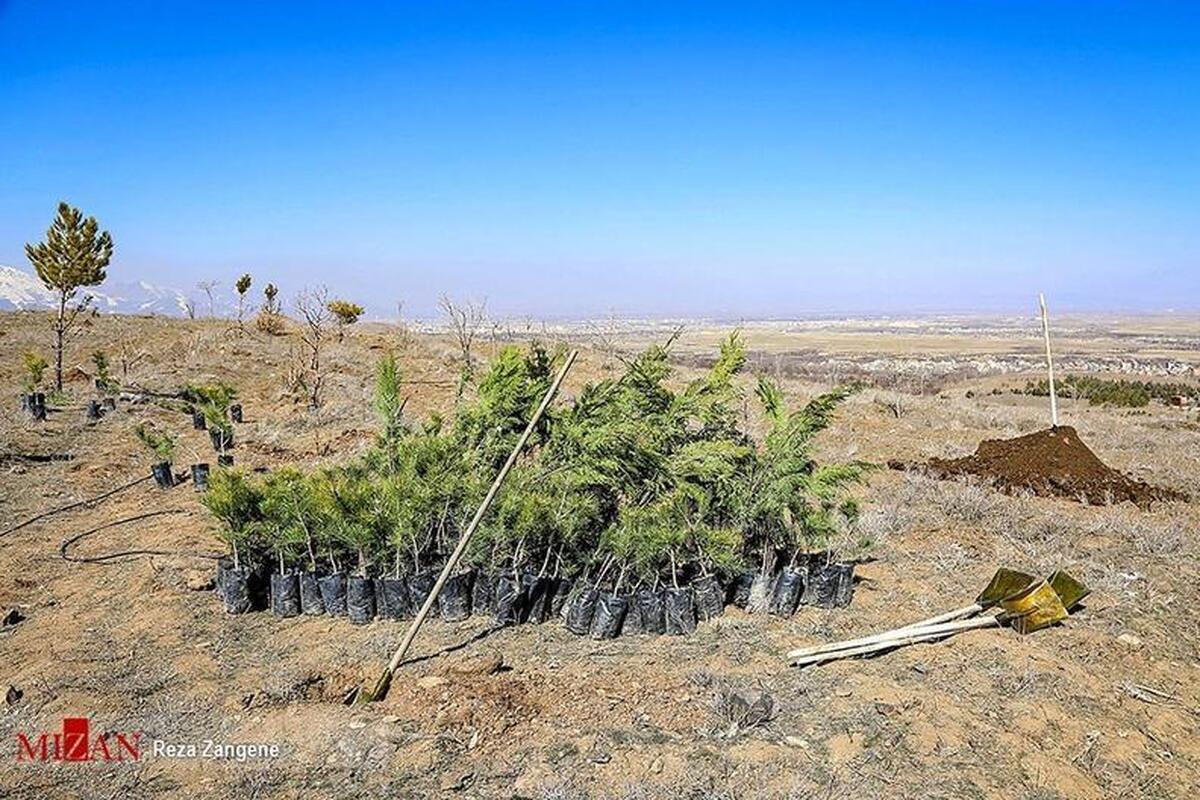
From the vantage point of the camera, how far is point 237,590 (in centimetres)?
532

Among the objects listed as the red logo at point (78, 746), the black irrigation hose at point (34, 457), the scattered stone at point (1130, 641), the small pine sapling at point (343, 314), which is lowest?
the scattered stone at point (1130, 641)

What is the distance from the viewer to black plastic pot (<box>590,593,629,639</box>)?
504 cm

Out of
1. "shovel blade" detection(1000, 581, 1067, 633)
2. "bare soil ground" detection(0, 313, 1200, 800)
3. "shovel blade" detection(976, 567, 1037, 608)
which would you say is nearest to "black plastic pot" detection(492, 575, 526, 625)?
"bare soil ground" detection(0, 313, 1200, 800)

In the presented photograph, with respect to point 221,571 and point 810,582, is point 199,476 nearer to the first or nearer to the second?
point 221,571

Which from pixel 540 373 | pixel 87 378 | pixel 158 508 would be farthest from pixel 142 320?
pixel 540 373

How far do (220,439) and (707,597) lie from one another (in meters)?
7.80

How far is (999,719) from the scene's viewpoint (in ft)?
13.4

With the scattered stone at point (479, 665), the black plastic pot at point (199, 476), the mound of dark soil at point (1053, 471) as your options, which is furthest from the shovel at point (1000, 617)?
the black plastic pot at point (199, 476)

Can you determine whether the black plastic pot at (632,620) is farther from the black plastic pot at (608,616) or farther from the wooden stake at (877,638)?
the wooden stake at (877,638)

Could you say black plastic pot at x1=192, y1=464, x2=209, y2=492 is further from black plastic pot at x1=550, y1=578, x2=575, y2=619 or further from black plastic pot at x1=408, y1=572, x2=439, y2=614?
black plastic pot at x1=550, y1=578, x2=575, y2=619

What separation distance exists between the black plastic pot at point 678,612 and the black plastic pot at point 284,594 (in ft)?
8.76

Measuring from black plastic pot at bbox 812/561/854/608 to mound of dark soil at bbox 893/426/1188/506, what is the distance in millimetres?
5847

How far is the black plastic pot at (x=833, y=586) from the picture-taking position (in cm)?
568

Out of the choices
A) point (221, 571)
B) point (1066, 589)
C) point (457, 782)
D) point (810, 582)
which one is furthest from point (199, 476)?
point (1066, 589)
